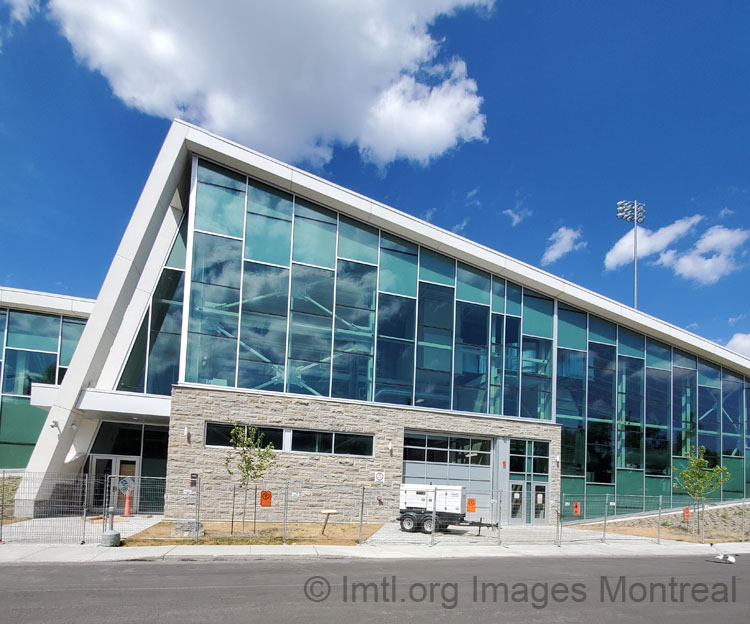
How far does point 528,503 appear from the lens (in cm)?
2936

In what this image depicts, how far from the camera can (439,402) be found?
28297 millimetres

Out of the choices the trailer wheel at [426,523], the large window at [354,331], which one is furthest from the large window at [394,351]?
the trailer wheel at [426,523]

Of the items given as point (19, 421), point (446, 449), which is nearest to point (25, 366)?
point (19, 421)

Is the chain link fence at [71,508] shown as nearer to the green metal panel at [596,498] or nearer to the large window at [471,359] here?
the large window at [471,359]

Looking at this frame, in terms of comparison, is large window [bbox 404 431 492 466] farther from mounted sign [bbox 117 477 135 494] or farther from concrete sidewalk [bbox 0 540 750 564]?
mounted sign [bbox 117 477 135 494]

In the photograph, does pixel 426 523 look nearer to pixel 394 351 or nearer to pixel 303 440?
pixel 303 440

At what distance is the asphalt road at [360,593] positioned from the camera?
9.59 meters

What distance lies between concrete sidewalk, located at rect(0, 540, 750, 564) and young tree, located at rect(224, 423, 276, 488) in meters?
4.37

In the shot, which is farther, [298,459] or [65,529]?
[298,459]

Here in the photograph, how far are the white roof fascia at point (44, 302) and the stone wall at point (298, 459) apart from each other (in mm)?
12224

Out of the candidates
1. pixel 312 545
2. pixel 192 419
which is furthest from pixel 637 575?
pixel 192 419

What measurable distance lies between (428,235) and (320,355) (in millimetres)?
7465

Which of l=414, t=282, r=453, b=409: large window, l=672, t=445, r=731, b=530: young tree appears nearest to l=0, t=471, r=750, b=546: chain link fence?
l=672, t=445, r=731, b=530: young tree

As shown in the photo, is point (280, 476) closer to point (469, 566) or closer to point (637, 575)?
point (469, 566)
